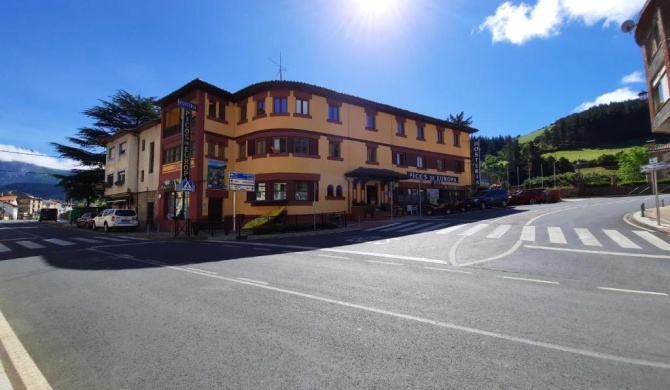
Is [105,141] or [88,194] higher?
[105,141]

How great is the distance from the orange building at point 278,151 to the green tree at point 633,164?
69.0 meters

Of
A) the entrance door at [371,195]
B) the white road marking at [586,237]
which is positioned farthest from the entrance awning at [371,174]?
the white road marking at [586,237]

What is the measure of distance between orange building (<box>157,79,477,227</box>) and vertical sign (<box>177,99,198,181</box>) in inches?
43.0

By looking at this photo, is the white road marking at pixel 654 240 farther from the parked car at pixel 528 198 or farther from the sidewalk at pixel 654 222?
the parked car at pixel 528 198

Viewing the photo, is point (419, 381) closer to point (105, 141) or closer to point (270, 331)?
point (270, 331)

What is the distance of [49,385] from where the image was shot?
3338 millimetres

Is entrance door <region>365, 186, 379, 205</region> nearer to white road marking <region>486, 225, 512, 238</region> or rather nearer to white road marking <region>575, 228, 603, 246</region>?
white road marking <region>486, 225, 512, 238</region>

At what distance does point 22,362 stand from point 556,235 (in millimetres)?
16816

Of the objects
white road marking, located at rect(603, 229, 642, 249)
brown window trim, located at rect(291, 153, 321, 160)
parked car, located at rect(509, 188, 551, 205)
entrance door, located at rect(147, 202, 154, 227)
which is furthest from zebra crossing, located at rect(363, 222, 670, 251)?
entrance door, located at rect(147, 202, 154, 227)

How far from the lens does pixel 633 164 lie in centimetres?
7475

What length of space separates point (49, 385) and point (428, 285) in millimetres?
6129

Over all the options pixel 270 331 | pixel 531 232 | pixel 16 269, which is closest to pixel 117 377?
pixel 270 331

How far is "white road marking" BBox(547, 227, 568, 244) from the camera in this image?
13038 millimetres

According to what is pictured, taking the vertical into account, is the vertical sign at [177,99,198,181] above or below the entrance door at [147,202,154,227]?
above
